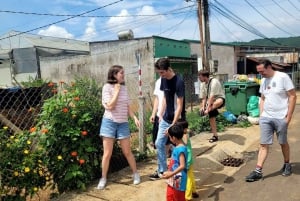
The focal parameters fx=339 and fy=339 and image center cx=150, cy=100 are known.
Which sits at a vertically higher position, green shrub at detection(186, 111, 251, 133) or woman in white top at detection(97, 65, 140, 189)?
woman in white top at detection(97, 65, 140, 189)

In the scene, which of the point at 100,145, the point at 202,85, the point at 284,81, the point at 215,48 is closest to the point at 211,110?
the point at 202,85

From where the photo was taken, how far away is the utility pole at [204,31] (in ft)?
38.4

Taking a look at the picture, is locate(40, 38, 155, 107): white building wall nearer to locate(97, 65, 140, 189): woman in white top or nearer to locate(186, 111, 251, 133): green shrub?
locate(186, 111, 251, 133): green shrub

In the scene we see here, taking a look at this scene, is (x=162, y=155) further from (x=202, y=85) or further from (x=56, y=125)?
(x=202, y=85)

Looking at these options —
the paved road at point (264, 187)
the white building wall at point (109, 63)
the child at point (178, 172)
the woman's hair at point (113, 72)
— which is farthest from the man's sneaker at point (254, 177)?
the white building wall at point (109, 63)

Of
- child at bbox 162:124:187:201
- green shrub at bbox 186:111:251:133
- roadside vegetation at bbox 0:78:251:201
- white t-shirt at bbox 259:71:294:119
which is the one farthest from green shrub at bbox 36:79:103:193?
green shrub at bbox 186:111:251:133

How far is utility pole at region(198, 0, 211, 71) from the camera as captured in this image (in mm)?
11719

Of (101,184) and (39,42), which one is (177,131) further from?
(39,42)

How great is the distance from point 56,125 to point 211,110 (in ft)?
12.1

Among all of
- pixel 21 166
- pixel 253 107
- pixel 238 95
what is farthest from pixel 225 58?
pixel 21 166

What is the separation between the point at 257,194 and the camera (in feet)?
14.0

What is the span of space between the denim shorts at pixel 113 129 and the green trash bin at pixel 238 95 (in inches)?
248

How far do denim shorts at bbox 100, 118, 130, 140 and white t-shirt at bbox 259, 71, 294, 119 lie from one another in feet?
6.58

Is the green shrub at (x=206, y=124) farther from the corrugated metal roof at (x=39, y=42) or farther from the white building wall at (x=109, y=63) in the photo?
the corrugated metal roof at (x=39, y=42)
